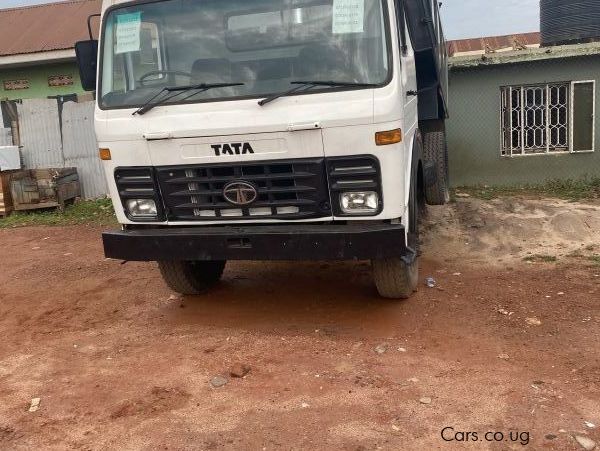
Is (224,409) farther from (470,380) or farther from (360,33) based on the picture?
(360,33)

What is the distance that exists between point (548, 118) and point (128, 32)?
24.6 feet

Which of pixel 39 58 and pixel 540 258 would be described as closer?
pixel 540 258

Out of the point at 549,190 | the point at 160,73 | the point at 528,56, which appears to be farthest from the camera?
the point at 549,190

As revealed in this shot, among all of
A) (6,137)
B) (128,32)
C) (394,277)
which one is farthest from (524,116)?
(6,137)

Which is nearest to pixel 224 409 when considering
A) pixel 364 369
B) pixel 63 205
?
pixel 364 369

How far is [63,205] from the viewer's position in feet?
34.1

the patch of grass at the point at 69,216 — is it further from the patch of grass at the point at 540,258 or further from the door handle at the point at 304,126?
the door handle at the point at 304,126

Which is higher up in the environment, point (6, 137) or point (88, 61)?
point (88, 61)

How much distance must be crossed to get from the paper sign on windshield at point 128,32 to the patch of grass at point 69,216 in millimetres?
5612

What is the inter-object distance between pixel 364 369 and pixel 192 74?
88.2 inches

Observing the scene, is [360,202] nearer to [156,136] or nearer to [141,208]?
[156,136]

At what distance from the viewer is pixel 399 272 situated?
455cm

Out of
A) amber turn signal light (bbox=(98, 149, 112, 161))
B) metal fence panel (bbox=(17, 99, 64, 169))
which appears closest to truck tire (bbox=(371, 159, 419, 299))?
amber turn signal light (bbox=(98, 149, 112, 161))

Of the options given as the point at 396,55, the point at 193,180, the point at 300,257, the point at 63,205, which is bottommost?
the point at 63,205
